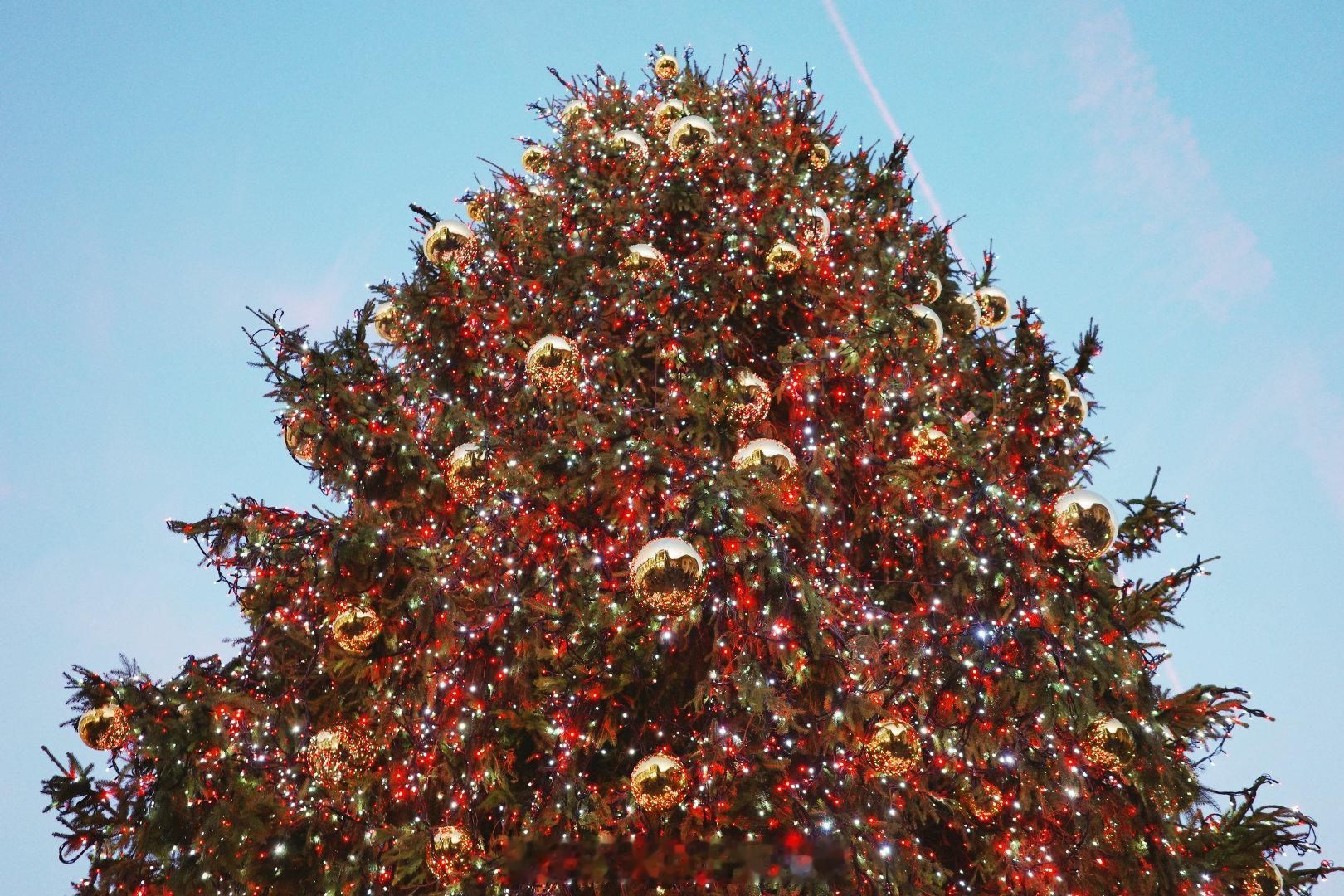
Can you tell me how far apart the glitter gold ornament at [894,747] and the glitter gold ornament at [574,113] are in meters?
5.32

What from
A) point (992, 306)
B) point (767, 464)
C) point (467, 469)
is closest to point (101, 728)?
point (467, 469)

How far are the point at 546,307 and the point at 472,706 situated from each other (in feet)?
8.24

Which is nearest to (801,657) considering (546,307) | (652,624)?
(652,624)

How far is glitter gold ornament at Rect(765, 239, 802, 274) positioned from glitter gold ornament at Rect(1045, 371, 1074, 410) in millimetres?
1897

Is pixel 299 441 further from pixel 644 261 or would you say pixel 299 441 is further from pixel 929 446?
pixel 929 446

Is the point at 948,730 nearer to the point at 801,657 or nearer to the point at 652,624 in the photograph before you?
the point at 801,657

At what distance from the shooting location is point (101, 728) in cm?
366

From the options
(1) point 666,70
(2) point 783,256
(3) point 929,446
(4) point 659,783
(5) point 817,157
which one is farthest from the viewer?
(1) point 666,70

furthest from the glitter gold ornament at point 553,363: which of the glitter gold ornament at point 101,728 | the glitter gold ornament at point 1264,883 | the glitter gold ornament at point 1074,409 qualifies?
the glitter gold ornament at point 1264,883

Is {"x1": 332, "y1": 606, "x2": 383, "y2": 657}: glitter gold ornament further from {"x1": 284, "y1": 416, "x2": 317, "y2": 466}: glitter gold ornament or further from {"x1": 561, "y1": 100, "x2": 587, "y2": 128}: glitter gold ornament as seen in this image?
{"x1": 561, "y1": 100, "x2": 587, "y2": 128}: glitter gold ornament

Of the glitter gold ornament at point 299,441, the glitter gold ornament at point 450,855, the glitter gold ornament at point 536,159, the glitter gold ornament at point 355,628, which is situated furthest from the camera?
the glitter gold ornament at point 536,159

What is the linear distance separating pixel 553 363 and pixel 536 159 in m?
3.24

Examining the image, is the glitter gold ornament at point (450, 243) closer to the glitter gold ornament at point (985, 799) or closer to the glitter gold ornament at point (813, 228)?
the glitter gold ornament at point (813, 228)

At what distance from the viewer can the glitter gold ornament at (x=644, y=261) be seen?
16.0 feet
